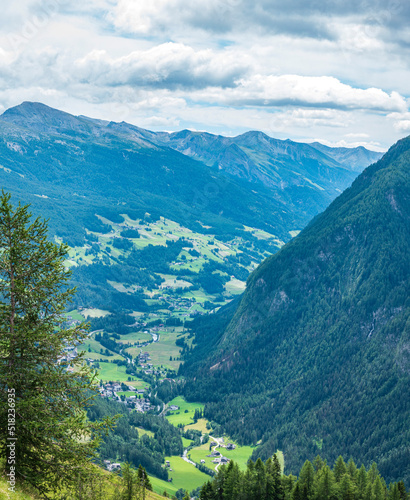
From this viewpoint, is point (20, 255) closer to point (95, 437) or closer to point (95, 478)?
point (95, 437)

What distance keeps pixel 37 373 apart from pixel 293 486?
102851 mm

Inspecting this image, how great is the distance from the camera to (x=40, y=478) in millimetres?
40438

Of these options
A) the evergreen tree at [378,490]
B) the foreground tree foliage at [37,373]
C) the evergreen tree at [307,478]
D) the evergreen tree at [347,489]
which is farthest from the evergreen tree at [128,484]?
the foreground tree foliage at [37,373]

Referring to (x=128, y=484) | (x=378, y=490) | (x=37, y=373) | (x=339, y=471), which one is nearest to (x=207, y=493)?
(x=339, y=471)

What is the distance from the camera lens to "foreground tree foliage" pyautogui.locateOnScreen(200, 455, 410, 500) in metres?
121

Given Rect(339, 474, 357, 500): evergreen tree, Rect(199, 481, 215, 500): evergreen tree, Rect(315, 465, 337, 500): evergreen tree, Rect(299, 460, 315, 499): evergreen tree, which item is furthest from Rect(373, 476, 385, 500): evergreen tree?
→ Rect(199, 481, 215, 500): evergreen tree

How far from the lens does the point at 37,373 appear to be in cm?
4191

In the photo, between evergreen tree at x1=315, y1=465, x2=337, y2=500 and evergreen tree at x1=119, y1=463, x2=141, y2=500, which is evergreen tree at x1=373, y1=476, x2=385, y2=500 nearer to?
evergreen tree at x1=315, y1=465, x2=337, y2=500

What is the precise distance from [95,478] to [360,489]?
340 feet

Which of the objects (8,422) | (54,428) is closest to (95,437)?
(54,428)

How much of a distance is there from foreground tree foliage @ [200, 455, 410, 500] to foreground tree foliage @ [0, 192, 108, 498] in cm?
9211

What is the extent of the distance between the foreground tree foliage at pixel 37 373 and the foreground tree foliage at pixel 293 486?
302 ft

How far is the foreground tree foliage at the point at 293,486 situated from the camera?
121062 millimetres

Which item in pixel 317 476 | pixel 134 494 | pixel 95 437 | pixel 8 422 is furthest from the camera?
pixel 317 476
